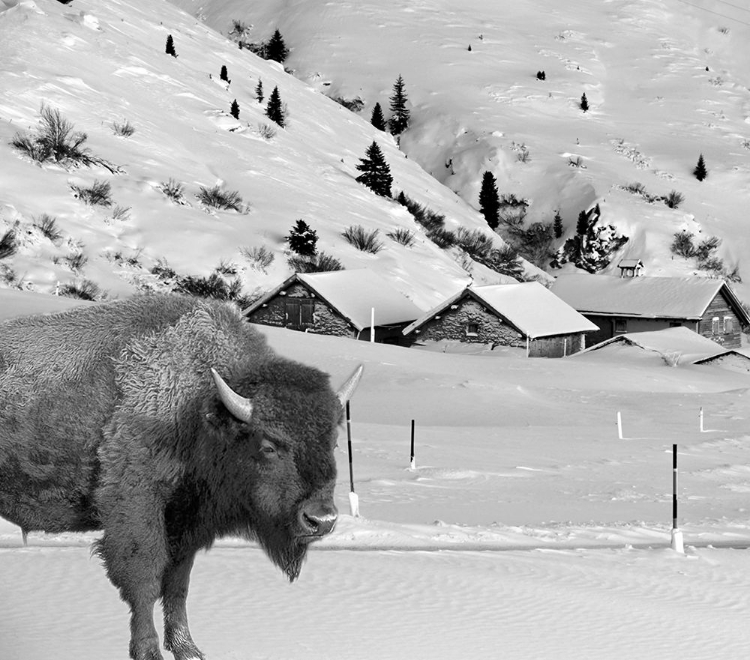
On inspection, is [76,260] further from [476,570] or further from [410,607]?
[410,607]

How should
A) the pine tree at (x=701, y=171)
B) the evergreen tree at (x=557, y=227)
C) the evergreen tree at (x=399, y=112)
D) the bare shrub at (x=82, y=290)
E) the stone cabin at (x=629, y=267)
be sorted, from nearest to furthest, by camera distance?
the bare shrub at (x=82, y=290) → the stone cabin at (x=629, y=267) → the evergreen tree at (x=557, y=227) → the pine tree at (x=701, y=171) → the evergreen tree at (x=399, y=112)

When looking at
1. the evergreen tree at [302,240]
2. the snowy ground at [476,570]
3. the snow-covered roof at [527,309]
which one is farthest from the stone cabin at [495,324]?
the snowy ground at [476,570]

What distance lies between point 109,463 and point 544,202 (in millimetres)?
89521

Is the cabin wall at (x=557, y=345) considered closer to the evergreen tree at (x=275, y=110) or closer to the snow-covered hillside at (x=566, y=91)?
the snow-covered hillside at (x=566, y=91)

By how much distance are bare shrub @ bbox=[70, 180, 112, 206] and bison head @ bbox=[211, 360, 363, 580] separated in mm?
50432

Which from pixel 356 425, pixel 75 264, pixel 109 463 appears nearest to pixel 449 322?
pixel 75 264

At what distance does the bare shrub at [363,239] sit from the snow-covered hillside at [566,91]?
29.4 meters

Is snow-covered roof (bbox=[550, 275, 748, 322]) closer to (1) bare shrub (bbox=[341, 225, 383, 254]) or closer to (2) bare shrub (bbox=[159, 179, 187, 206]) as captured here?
(1) bare shrub (bbox=[341, 225, 383, 254])

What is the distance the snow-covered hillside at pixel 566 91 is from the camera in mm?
93688

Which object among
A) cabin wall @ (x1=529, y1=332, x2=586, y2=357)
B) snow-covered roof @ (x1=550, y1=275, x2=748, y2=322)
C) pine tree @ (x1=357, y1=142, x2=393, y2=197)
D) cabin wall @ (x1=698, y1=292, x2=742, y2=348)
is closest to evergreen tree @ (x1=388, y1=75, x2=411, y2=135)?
pine tree @ (x1=357, y1=142, x2=393, y2=197)

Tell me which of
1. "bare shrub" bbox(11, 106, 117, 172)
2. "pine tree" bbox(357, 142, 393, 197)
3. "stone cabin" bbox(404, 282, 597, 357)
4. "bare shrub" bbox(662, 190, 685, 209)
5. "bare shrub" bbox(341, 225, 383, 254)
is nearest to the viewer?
"stone cabin" bbox(404, 282, 597, 357)

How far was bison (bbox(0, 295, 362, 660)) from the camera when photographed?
21.9 feet

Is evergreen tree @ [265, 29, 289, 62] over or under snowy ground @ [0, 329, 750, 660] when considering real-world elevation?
over

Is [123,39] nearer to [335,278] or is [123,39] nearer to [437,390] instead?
[335,278]
